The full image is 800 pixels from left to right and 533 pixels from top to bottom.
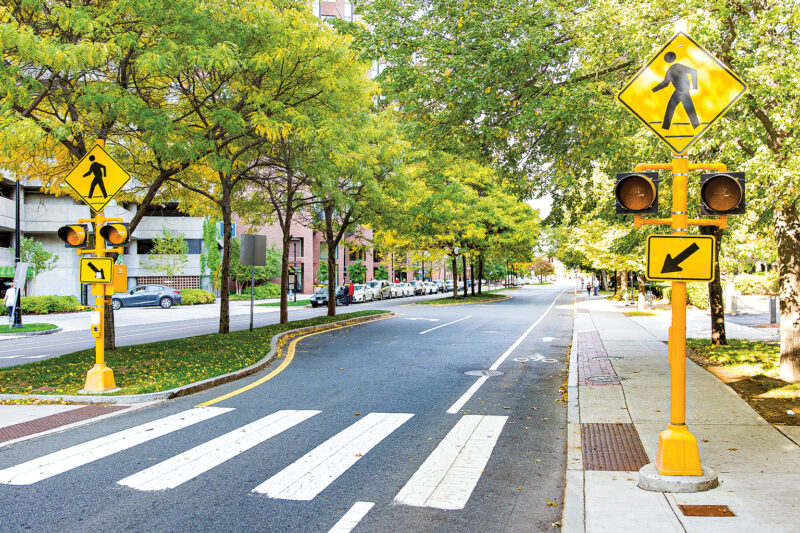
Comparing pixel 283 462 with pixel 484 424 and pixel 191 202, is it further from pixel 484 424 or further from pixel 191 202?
pixel 191 202

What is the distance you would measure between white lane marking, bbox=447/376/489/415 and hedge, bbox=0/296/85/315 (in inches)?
1188

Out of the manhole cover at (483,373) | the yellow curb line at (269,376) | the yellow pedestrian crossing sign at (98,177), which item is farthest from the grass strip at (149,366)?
the manhole cover at (483,373)

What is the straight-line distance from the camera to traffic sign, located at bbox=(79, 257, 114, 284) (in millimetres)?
8984

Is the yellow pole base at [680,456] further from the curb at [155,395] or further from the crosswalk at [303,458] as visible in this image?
the curb at [155,395]

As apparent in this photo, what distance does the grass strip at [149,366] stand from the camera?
9305 mm

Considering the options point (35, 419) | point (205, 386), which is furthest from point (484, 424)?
point (35, 419)

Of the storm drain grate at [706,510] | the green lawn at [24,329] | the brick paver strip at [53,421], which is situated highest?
the storm drain grate at [706,510]

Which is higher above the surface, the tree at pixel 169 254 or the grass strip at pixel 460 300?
the tree at pixel 169 254

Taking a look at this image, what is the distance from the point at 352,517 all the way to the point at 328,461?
54.4 inches

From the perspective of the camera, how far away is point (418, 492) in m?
4.88

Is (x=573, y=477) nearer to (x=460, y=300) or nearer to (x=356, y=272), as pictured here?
(x=460, y=300)

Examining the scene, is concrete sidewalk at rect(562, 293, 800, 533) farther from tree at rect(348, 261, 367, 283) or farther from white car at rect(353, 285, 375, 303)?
tree at rect(348, 261, 367, 283)

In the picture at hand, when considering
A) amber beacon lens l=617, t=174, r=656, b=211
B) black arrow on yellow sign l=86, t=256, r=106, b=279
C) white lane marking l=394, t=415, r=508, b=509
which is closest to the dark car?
black arrow on yellow sign l=86, t=256, r=106, b=279

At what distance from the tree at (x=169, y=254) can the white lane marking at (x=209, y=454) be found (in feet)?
144
